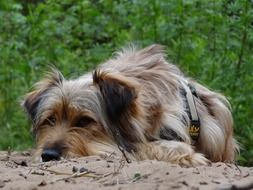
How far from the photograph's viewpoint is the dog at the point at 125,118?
6.84 metres

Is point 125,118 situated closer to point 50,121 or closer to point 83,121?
point 83,121

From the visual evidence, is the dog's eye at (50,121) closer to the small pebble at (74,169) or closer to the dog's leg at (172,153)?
the dog's leg at (172,153)

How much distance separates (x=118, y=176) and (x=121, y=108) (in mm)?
1884

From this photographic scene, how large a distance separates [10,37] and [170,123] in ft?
14.2

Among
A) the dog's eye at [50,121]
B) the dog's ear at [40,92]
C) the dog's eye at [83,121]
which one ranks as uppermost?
the dog's ear at [40,92]

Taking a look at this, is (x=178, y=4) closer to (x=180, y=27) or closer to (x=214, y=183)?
(x=180, y=27)

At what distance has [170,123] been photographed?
7020mm

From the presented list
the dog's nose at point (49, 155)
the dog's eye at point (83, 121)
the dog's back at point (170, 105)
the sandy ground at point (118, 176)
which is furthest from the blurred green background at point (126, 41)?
the sandy ground at point (118, 176)

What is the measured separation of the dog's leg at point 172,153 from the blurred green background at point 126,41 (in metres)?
2.17

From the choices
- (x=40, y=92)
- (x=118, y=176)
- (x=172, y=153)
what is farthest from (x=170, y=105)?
(x=118, y=176)

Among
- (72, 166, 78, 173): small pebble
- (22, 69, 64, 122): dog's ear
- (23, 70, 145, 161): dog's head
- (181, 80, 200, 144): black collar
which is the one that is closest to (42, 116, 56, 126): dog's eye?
(23, 70, 145, 161): dog's head

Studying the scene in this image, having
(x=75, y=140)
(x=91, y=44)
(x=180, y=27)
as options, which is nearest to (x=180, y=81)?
(x=75, y=140)

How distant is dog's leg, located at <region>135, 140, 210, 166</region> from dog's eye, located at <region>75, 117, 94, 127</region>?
1.50 feet

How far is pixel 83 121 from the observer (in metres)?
7.00
